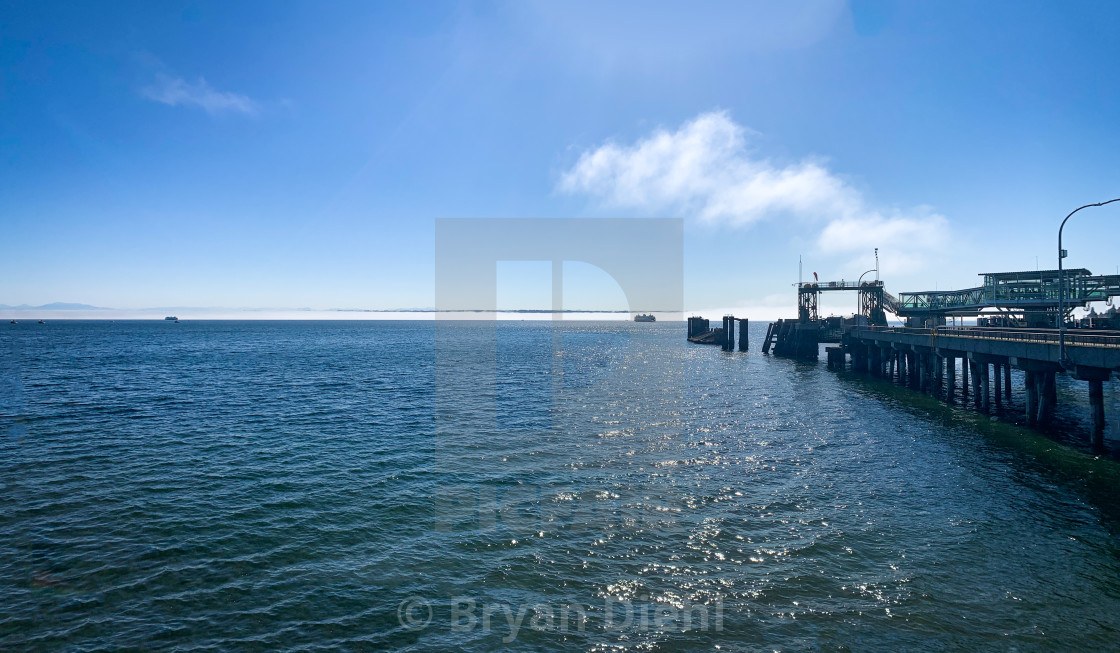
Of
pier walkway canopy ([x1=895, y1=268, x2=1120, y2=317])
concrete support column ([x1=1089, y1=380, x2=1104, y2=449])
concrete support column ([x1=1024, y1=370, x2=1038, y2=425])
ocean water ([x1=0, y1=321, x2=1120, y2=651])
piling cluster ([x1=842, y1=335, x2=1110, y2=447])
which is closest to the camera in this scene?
ocean water ([x1=0, y1=321, x2=1120, y2=651])

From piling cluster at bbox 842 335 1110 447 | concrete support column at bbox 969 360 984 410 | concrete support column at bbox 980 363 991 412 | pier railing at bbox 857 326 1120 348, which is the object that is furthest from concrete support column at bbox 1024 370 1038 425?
concrete support column at bbox 969 360 984 410

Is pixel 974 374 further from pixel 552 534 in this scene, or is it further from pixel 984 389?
pixel 552 534

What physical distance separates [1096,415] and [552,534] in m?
26.7

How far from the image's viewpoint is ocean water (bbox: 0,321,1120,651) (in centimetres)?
1059

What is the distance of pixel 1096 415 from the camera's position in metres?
23.3

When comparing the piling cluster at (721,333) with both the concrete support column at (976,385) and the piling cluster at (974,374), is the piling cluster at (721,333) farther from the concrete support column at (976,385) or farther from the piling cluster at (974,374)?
the concrete support column at (976,385)

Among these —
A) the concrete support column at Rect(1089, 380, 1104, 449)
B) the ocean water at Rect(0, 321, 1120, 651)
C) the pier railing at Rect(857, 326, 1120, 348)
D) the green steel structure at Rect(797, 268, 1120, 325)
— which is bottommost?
the ocean water at Rect(0, 321, 1120, 651)

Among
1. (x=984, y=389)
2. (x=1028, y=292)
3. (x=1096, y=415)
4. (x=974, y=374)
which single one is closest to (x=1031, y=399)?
(x=984, y=389)

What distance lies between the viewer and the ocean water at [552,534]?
1059 centimetres

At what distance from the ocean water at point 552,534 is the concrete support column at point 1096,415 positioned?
174cm

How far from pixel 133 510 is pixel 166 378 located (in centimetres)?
4249

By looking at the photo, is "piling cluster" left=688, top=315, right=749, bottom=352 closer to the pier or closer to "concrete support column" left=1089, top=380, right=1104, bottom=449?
the pier

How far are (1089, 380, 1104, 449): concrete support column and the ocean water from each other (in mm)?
1738

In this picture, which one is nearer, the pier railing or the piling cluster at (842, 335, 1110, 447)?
the piling cluster at (842, 335, 1110, 447)
